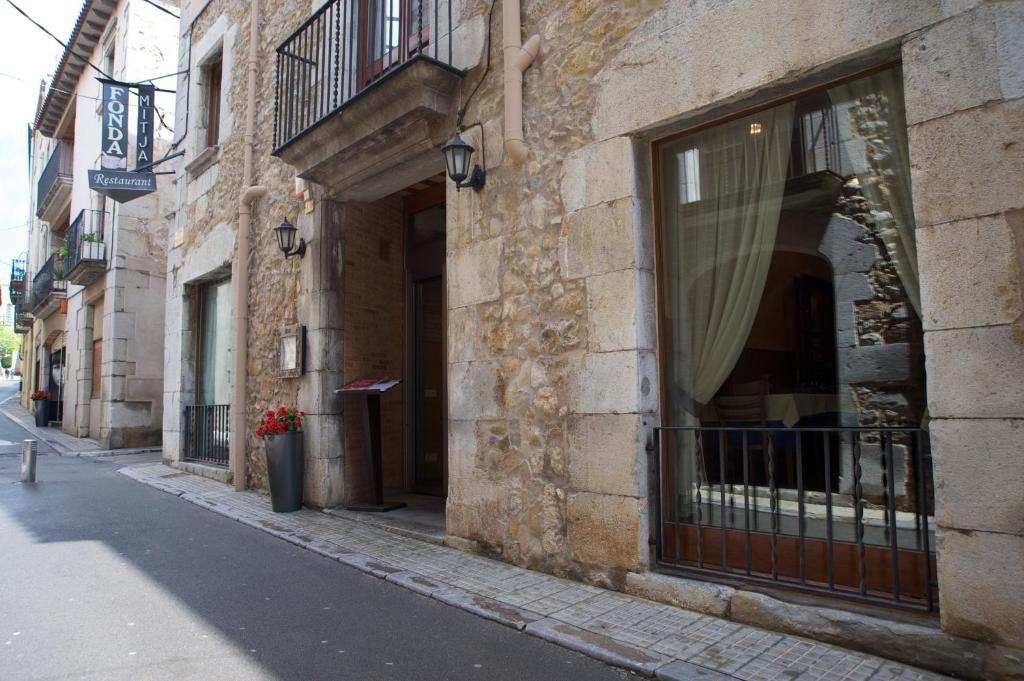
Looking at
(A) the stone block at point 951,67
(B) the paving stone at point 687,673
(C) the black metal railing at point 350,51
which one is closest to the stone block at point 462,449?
(B) the paving stone at point 687,673

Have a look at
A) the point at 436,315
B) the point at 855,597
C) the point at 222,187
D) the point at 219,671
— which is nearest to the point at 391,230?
the point at 436,315

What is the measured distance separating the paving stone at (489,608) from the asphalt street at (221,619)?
0.16 feet

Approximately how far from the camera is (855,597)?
3238mm

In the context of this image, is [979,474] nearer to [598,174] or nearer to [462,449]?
[598,174]

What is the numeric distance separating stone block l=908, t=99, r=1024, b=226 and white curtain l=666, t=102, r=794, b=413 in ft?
3.14

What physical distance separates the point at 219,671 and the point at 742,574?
272 cm

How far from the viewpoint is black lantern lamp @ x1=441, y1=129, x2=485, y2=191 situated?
16.8ft

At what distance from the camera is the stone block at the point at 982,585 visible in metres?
2.67

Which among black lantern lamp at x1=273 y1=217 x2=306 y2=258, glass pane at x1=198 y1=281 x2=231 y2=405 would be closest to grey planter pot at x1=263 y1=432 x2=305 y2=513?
black lantern lamp at x1=273 y1=217 x2=306 y2=258

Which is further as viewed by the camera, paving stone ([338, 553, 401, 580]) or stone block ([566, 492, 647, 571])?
paving stone ([338, 553, 401, 580])

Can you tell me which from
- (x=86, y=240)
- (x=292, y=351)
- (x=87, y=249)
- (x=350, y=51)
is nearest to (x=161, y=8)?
(x=86, y=240)

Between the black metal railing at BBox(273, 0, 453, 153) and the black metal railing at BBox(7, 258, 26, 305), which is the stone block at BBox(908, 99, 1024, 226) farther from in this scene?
the black metal railing at BBox(7, 258, 26, 305)

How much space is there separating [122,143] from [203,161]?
3888 mm

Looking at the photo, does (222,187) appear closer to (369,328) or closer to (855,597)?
(369,328)
